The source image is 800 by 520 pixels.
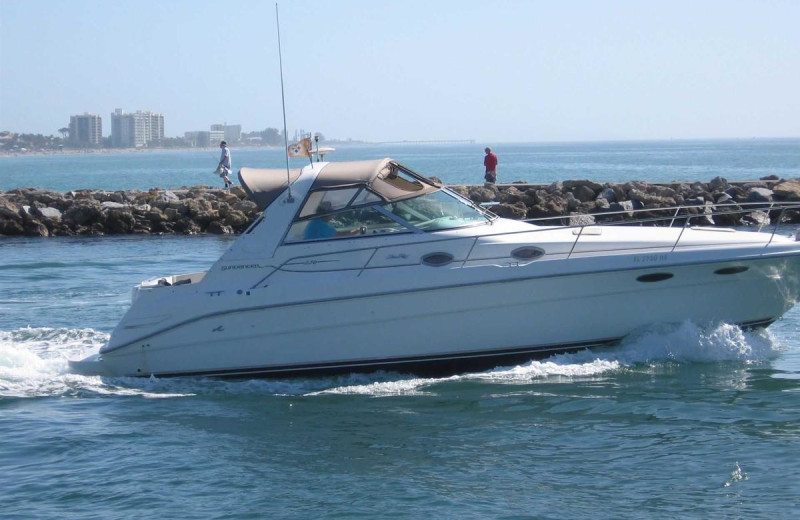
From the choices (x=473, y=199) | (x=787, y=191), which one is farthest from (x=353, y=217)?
(x=787, y=191)

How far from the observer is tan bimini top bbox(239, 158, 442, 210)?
10211 millimetres

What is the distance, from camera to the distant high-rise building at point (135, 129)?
135500mm

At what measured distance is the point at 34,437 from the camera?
8.78 metres

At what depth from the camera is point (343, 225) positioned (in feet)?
33.3

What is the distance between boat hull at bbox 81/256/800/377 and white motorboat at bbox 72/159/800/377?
1cm

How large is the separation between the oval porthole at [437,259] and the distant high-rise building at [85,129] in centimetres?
18642

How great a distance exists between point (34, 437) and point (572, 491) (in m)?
4.62

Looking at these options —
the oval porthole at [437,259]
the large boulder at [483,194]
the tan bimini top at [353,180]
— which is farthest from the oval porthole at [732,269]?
the large boulder at [483,194]

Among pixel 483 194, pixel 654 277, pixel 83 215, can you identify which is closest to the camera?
pixel 654 277

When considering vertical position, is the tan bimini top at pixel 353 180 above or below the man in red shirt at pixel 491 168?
below

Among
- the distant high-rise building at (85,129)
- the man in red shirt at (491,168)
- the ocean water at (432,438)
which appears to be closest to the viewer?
the ocean water at (432,438)

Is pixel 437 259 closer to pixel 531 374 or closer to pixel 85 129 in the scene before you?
pixel 531 374

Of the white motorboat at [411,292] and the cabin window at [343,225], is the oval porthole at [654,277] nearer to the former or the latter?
the white motorboat at [411,292]

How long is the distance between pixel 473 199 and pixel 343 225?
50.3 feet
